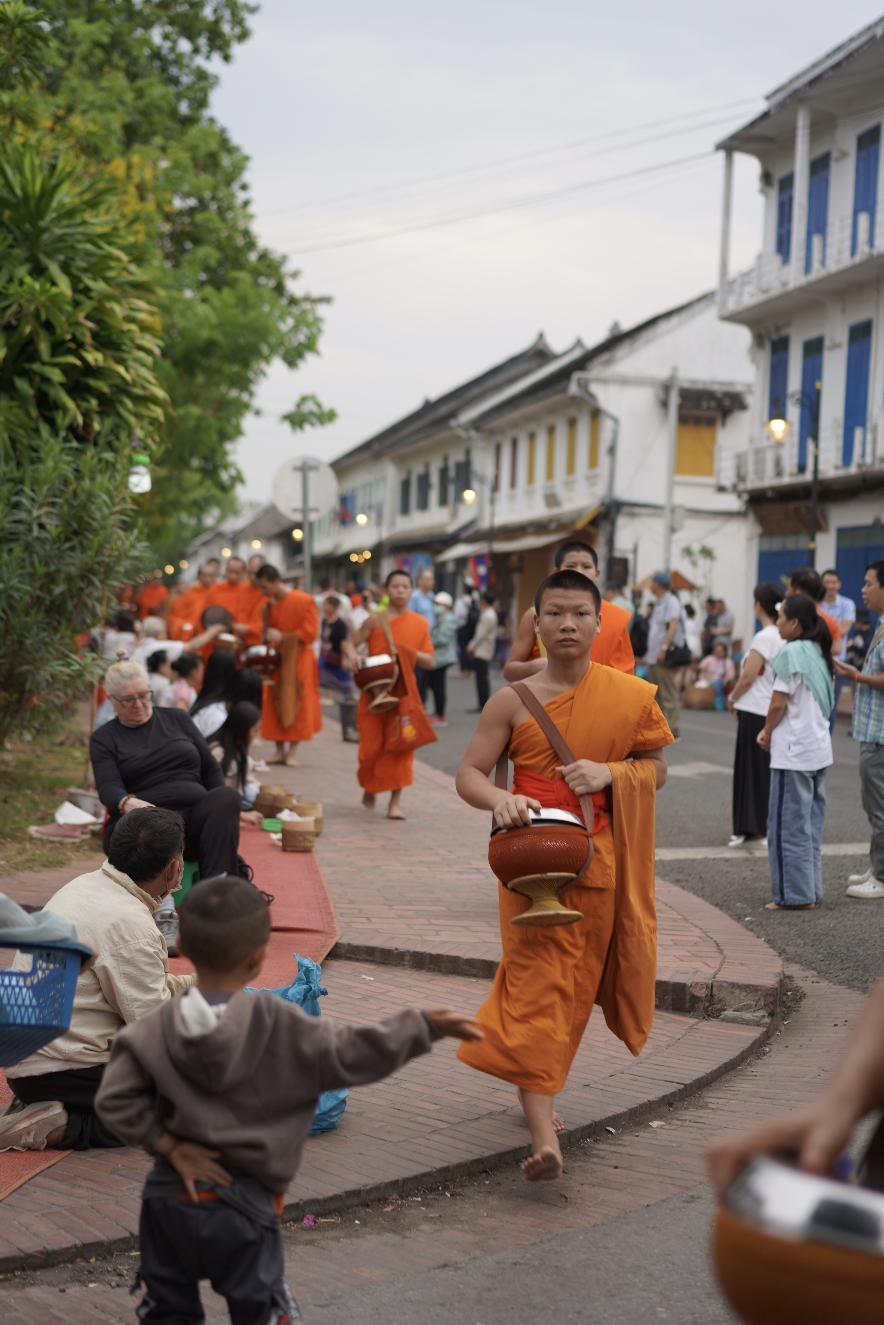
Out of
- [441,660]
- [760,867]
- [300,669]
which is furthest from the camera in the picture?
[441,660]

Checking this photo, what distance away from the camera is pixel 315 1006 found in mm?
4574

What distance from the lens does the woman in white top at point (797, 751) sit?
774 centimetres

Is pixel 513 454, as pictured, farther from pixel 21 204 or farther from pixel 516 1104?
pixel 516 1104

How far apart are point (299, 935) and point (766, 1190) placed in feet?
16.6

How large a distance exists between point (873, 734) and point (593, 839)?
4.26 metres

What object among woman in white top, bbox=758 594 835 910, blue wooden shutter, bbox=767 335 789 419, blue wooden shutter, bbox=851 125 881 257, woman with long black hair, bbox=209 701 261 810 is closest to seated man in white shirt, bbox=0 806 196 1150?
woman in white top, bbox=758 594 835 910

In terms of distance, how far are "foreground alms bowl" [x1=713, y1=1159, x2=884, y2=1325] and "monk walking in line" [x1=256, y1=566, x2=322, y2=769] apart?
11767mm

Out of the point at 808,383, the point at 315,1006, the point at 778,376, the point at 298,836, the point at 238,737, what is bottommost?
the point at 298,836

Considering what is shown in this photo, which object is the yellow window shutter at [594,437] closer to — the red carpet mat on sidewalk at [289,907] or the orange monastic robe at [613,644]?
the red carpet mat on sidewalk at [289,907]

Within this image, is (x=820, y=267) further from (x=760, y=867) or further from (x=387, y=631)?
(x=760, y=867)

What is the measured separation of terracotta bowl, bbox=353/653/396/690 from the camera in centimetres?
1050

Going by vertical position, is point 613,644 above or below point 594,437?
below

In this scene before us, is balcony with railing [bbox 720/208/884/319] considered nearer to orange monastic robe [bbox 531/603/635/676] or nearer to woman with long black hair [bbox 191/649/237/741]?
woman with long black hair [bbox 191/649/237/741]

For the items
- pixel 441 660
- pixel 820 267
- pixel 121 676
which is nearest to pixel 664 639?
pixel 441 660
